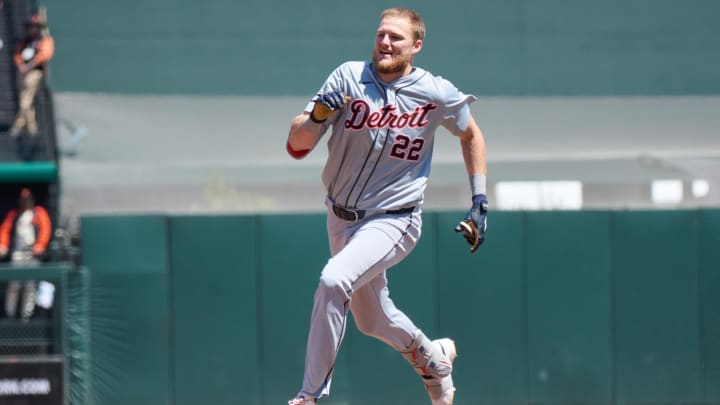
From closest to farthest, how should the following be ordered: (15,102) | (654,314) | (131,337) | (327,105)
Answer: (327,105), (131,337), (654,314), (15,102)

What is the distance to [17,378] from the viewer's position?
8133mm

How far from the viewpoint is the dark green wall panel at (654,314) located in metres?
9.61

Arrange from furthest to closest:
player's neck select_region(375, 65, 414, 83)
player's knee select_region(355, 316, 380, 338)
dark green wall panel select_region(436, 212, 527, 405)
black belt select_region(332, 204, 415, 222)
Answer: dark green wall panel select_region(436, 212, 527, 405), player's knee select_region(355, 316, 380, 338), black belt select_region(332, 204, 415, 222), player's neck select_region(375, 65, 414, 83)

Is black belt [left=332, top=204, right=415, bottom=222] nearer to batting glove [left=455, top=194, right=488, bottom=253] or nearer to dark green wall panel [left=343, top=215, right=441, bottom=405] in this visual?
batting glove [left=455, top=194, right=488, bottom=253]

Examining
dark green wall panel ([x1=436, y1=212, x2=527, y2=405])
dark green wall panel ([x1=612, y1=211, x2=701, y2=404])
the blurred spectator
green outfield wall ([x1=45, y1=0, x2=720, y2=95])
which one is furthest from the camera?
green outfield wall ([x1=45, y1=0, x2=720, y2=95])

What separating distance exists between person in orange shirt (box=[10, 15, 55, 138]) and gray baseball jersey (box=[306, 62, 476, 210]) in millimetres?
9107

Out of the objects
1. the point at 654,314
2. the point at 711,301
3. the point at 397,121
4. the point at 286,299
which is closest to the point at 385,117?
the point at 397,121

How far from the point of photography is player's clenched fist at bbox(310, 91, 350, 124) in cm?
464

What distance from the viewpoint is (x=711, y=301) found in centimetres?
962

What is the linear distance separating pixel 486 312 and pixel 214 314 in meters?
2.35

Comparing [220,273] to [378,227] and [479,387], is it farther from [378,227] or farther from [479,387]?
[378,227]

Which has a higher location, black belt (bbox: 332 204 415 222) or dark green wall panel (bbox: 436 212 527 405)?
black belt (bbox: 332 204 415 222)

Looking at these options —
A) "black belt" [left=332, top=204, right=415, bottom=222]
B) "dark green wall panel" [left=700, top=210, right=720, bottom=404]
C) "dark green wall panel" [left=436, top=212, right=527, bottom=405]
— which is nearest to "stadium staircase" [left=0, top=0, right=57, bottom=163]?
"dark green wall panel" [left=436, top=212, right=527, bottom=405]

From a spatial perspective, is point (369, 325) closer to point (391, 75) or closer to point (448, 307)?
point (391, 75)
